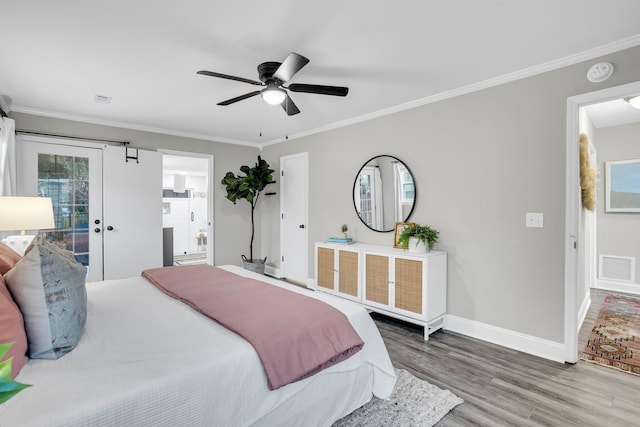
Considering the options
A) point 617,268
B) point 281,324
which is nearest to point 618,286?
point 617,268

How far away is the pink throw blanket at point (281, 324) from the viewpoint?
1.41 metres

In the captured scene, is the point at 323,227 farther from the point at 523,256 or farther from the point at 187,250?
the point at 187,250

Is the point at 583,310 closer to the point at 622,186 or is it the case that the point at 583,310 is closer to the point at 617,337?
the point at 617,337

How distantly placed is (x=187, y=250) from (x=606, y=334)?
314 inches

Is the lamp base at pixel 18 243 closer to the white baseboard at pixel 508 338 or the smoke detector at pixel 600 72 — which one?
the white baseboard at pixel 508 338

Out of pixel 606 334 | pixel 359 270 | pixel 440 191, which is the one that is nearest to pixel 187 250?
pixel 359 270

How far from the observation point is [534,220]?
2670mm

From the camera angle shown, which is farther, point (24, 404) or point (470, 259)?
point (470, 259)

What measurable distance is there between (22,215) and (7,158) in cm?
137

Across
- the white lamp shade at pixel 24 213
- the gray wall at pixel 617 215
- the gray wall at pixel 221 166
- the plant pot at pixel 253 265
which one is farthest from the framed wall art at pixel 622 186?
the white lamp shade at pixel 24 213

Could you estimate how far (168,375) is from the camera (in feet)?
3.81

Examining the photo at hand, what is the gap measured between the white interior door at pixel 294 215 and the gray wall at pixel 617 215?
433 centimetres

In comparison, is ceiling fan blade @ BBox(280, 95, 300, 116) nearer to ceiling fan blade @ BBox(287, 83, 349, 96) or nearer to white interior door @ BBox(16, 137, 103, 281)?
ceiling fan blade @ BBox(287, 83, 349, 96)

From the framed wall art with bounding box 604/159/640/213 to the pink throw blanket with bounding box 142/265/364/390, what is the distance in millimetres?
5189
